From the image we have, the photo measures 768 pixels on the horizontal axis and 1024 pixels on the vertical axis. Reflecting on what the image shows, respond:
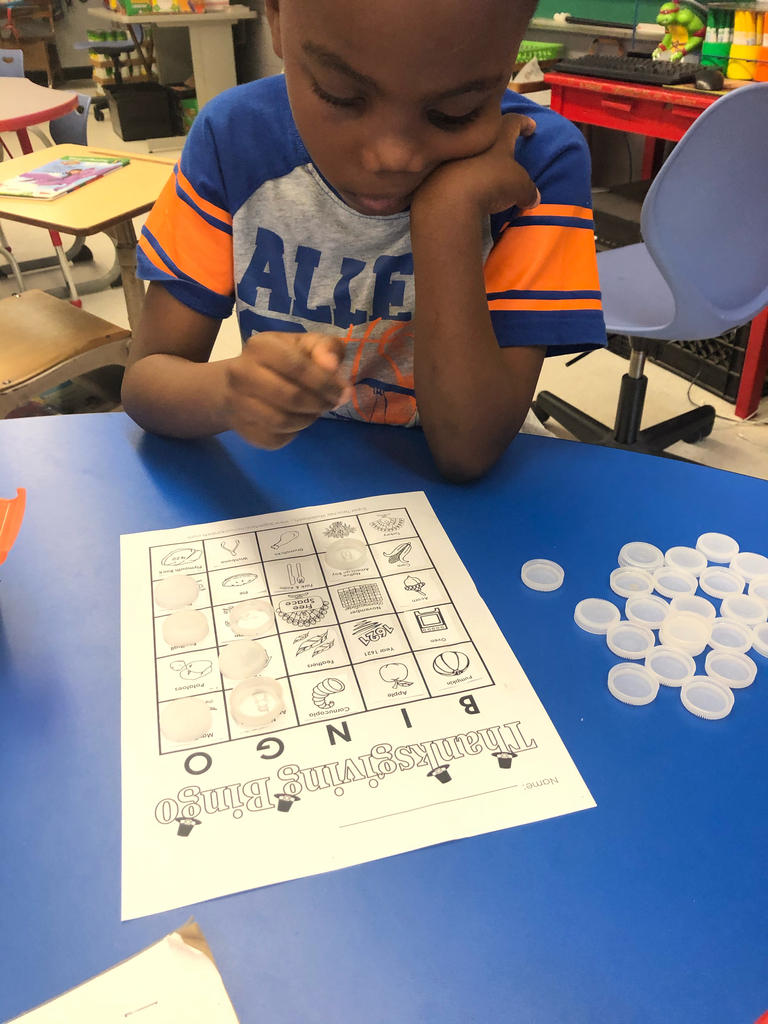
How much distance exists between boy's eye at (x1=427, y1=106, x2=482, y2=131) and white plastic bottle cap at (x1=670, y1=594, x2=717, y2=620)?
39 cm

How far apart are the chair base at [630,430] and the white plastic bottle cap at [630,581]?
3.92ft

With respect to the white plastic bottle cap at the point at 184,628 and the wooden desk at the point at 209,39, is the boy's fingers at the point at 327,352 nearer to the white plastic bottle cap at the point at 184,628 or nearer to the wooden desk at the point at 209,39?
the white plastic bottle cap at the point at 184,628

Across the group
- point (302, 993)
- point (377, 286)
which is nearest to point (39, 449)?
point (377, 286)

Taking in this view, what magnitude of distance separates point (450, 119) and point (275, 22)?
0.16 m

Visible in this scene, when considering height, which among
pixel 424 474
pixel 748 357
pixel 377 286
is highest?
pixel 377 286

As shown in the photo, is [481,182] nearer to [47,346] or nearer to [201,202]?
[201,202]

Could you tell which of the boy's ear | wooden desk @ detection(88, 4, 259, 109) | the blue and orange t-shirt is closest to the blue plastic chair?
the blue and orange t-shirt

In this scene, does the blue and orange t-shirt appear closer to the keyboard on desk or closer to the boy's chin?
the boy's chin

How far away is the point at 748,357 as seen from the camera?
1.97 meters

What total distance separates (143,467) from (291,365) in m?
0.25

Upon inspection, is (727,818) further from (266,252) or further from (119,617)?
(266,252)

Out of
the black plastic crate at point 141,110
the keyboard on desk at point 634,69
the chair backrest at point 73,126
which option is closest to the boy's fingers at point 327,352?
the keyboard on desk at point 634,69

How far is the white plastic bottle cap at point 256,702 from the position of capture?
45 centimetres

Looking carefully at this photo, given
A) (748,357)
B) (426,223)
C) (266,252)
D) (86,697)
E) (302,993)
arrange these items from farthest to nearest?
(748,357) → (266,252) → (426,223) → (86,697) → (302,993)
